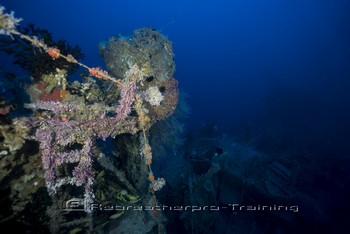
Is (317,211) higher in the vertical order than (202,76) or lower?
lower

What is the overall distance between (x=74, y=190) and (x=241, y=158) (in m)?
8.39

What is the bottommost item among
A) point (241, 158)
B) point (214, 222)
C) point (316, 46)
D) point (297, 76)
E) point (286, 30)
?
point (214, 222)

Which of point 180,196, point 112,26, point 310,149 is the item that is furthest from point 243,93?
point 112,26

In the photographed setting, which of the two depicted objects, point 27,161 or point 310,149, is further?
point 310,149

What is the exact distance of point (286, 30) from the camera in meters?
128

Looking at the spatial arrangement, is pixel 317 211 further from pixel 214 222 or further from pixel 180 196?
pixel 180 196

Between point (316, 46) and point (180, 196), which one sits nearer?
point (180, 196)

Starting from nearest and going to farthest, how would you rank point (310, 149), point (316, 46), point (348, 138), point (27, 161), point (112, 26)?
point (27, 161) < point (310, 149) < point (348, 138) < point (316, 46) < point (112, 26)

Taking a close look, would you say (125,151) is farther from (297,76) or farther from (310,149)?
(297,76)

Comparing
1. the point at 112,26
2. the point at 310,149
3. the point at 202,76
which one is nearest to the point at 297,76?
the point at 202,76

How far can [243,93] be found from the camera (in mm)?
49094

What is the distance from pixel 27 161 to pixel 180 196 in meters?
6.25

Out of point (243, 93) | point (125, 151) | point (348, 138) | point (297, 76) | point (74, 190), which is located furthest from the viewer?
point (297, 76)

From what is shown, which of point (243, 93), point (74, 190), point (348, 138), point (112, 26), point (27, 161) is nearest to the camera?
→ point (27, 161)
